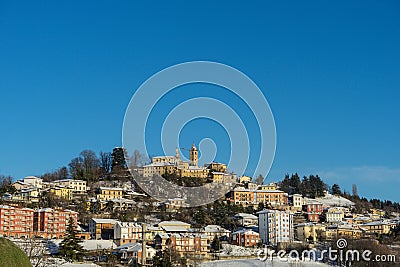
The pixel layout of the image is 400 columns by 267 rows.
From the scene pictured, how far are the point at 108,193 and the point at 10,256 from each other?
42016mm

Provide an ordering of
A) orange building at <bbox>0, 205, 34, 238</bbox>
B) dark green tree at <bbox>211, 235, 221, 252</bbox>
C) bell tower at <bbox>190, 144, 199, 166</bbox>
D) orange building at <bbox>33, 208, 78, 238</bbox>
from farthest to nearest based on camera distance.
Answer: bell tower at <bbox>190, 144, 199, 166</bbox> → orange building at <bbox>33, 208, 78, 238</bbox> → dark green tree at <bbox>211, 235, 221, 252</bbox> → orange building at <bbox>0, 205, 34, 238</bbox>

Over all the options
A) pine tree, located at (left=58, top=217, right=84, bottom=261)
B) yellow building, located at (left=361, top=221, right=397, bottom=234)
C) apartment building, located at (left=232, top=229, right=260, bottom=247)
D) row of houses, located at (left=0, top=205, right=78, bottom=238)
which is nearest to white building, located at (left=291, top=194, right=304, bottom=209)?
yellow building, located at (left=361, top=221, right=397, bottom=234)

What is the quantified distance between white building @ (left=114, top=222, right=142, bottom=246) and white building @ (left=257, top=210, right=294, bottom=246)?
9468 millimetres

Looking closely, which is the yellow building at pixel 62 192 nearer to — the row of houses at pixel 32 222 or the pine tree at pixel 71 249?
the row of houses at pixel 32 222

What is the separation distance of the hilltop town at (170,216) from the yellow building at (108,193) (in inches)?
3.2

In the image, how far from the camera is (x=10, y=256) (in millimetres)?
→ 7973

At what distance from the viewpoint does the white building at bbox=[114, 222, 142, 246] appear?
3774 cm

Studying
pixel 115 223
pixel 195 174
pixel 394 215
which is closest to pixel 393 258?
pixel 115 223

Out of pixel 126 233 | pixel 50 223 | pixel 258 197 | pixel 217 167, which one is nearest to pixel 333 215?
pixel 258 197

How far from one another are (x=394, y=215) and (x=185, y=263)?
36386 millimetres

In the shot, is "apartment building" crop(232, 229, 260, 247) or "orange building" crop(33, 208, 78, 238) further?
"apartment building" crop(232, 229, 260, 247)

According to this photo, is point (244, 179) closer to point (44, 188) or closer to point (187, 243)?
point (44, 188)

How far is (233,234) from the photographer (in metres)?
41.9

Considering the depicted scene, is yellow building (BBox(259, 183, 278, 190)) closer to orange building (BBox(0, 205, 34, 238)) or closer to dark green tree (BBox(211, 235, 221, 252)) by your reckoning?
dark green tree (BBox(211, 235, 221, 252))
